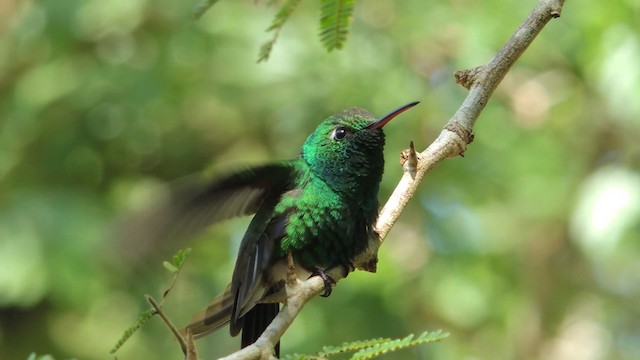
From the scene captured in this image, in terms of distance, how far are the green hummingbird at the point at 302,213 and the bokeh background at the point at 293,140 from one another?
254 cm

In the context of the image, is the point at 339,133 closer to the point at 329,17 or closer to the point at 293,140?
the point at 329,17

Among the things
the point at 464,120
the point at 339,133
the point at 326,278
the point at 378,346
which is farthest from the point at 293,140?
the point at 378,346

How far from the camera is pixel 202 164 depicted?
24.9ft

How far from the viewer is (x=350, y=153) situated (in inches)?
157

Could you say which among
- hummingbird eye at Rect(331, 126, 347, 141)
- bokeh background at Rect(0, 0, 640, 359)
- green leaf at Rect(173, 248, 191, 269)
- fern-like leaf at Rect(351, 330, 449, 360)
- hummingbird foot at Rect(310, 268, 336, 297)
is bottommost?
fern-like leaf at Rect(351, 330, 449, 360)

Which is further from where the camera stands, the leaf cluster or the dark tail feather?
the dark tail feather

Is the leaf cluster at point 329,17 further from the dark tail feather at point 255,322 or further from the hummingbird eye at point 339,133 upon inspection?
the dark tail feather at point 255,322

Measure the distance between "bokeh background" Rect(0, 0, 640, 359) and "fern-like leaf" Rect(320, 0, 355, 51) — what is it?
11.1 feet

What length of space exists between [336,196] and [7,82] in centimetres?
447

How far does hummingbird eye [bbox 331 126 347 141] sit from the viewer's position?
4031mm

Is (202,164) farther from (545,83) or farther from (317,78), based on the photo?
(545,83)

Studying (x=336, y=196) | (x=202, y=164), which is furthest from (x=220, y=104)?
(x=336, y=196)

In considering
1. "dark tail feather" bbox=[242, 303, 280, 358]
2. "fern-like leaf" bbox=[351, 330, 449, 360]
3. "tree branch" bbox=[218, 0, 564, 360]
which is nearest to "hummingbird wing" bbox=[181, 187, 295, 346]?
"dark tail feather" bbox=[242, 303, 280, 358]

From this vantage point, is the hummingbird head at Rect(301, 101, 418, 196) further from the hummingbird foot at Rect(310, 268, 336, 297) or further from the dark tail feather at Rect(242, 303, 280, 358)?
the dark tail feather at Rect(242, 303, 280, 358)
